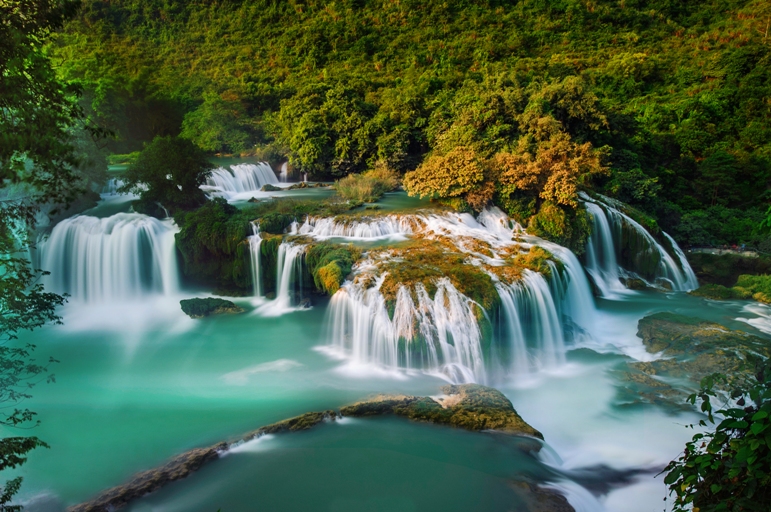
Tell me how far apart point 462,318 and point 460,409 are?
7.08ft

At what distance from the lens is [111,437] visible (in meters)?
7.26

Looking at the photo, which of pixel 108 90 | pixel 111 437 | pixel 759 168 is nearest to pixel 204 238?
pixel 111 437

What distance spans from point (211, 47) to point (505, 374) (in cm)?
3488

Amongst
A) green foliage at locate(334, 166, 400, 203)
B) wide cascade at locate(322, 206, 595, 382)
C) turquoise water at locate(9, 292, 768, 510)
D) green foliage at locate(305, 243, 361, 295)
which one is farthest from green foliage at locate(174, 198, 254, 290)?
green foliage at locate(334, 166, 400, 203)

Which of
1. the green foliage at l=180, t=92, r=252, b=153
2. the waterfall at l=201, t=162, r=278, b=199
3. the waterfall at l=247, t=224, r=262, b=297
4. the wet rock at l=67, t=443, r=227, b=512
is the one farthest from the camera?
the green foliage at l=180, t=92, r=252, b=153

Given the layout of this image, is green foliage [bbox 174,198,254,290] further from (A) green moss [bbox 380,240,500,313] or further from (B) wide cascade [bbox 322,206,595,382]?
(A) green moss [bbox 380,240,500,313]

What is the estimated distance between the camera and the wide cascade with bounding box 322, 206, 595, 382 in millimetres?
9000

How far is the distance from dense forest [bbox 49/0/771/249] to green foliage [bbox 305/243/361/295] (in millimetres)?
3953

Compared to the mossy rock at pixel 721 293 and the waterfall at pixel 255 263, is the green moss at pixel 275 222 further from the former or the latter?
the mossy rock at pixel 721 293

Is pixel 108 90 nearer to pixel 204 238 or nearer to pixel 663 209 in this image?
pixel 204 238

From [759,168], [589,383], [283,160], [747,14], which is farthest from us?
[747,14]

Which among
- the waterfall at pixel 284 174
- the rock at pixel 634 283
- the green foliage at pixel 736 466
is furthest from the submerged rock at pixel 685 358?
the waterfall at pixel 284 174

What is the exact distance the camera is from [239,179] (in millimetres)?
18812

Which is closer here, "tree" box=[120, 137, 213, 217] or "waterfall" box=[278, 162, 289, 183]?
"tree" box=[120, 137, 213, 217]
